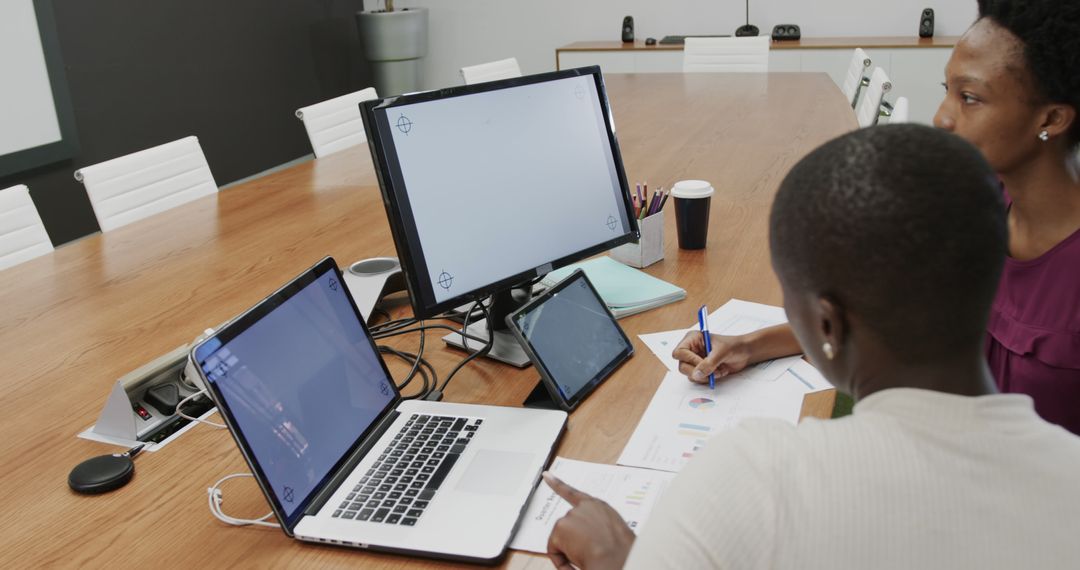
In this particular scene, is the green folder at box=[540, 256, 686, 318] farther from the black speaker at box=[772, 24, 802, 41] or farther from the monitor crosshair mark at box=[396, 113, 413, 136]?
the black speaker at box=[772, 24, 802, 41]

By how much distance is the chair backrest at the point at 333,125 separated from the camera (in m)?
3.07

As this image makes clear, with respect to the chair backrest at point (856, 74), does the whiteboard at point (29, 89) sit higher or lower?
higher

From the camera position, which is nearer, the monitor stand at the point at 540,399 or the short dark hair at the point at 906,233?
the short dark hair at the point at 906,233

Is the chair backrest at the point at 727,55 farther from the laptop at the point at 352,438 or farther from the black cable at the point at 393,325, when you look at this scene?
the laptop at the point at 352,438

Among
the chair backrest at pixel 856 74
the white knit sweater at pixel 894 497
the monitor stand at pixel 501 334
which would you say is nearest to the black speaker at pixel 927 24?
the chair backrest at pixel 856 74

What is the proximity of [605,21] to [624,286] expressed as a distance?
4614 millimetres

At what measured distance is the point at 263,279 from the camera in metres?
1.84

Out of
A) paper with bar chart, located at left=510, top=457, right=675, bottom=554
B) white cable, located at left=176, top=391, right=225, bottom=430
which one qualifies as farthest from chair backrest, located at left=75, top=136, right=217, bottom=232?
paper with bar chart, located at left=510, top=457, right=675, bottom=554

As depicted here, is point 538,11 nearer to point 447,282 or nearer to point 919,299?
point 447,282

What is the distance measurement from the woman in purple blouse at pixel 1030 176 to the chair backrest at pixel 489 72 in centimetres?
270

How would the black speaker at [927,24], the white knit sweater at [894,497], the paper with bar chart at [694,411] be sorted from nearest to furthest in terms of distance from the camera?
the white knit sweater at [894,497] < the paper with bar chart at [694,411] < the black speaker at [927,24]

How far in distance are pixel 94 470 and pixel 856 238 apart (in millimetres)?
1035

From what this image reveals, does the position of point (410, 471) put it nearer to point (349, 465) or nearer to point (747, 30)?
point (349, 465)

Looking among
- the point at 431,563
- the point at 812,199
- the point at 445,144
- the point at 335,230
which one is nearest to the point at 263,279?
the point at 335,230
